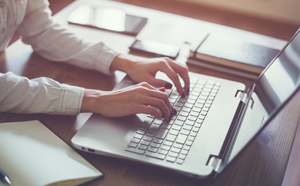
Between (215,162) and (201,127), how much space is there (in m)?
0.13

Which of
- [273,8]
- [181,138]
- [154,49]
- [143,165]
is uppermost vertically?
[273,8]

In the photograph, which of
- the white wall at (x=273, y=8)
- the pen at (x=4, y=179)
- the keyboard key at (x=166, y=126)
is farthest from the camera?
the white wall at (x=273, y=8)

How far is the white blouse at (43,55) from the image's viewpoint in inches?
32.9

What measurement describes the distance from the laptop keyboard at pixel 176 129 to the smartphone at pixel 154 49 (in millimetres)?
222

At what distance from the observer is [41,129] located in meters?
0.77

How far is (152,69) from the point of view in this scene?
3.35 ft

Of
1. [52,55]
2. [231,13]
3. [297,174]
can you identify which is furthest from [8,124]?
[231,13]

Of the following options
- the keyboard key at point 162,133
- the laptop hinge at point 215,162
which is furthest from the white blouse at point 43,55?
the laptop hinge at point 215,162

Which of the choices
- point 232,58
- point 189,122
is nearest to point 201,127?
point 189,122

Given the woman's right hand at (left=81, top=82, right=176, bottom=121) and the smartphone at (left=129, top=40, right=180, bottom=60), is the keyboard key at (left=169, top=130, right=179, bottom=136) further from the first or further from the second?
the smartphone at (left=129, top=40, right=180, bottom=60)

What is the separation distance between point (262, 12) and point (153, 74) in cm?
289

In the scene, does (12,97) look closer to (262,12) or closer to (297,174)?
(297,174)

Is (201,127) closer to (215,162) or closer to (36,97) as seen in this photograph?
(215,162)

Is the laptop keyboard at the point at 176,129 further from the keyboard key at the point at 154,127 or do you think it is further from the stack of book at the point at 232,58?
the stack of book at the point at 232,58
